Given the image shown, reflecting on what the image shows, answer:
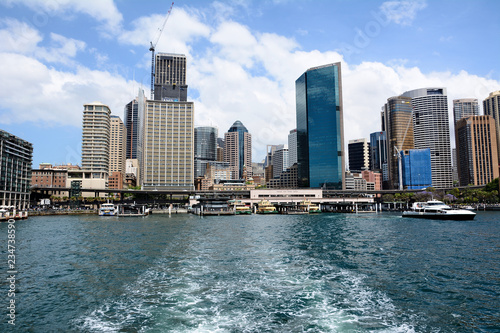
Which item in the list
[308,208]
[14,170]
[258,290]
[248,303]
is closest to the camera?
[248,303]

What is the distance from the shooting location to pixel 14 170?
16475 centimetres

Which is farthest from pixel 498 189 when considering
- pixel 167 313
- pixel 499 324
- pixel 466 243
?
pixel 167 313

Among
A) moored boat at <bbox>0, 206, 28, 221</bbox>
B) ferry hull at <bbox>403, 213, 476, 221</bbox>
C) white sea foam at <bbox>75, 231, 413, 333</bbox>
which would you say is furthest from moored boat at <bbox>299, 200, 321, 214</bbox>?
white sea foam at <bbox>75, 231, 413, 333</bbox>

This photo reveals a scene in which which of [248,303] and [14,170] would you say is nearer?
[248,303]

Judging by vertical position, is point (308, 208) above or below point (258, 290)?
below

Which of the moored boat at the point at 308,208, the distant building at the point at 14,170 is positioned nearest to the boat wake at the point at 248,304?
the moored boat at the point at 308,208

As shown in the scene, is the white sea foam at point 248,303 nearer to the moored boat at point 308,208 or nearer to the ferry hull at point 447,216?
the ferry hull at point 447,216

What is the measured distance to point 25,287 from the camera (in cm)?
2545

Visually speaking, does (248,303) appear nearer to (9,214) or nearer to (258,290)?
(258,290)

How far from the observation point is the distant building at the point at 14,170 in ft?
501

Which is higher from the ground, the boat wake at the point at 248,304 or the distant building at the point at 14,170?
the distant building at the point at 14,170

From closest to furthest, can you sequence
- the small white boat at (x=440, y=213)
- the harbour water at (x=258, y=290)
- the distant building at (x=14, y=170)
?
the harbour water at (x=258, y=290) → the small white boat at (x=440, y=213) → the distant building at (x=14, y=170)

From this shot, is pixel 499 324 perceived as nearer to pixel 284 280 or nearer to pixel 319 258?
pixel 284 280

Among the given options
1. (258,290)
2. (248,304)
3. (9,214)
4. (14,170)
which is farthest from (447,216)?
(14,170)
